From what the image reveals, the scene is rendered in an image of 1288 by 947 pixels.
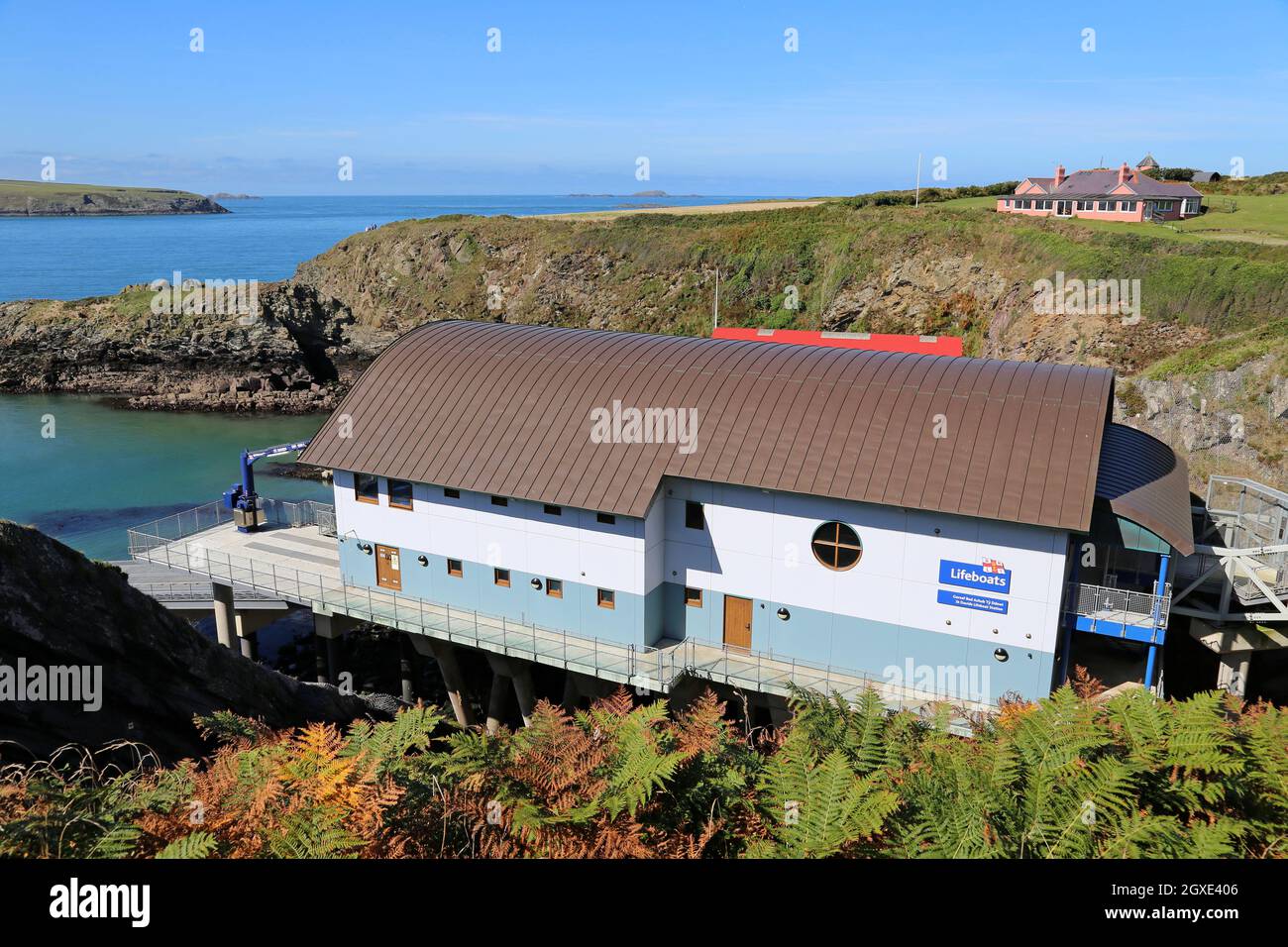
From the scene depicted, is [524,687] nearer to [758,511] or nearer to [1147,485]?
[758,511]

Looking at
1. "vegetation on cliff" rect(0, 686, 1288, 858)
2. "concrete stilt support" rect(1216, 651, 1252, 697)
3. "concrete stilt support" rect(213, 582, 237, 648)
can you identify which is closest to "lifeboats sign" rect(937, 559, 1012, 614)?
"concrete stilt support" rect(1216, 651, 1252, 697)

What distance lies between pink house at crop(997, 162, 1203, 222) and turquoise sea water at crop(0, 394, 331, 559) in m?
64.6

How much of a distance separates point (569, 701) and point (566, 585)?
4051mm

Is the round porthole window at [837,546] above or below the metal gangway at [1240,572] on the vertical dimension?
above

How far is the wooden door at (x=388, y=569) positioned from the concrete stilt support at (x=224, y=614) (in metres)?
6.13

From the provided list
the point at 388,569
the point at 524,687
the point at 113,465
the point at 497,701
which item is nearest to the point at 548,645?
the point at 524,687

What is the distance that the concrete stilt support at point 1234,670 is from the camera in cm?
2380

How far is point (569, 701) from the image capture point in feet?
88.7

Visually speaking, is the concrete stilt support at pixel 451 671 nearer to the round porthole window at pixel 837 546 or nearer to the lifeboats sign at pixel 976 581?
the round porthole window at pixel 837 546

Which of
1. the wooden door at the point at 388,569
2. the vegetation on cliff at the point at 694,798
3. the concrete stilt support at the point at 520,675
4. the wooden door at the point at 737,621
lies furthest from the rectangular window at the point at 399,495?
the vegetation on cliff at the point at 694,798
